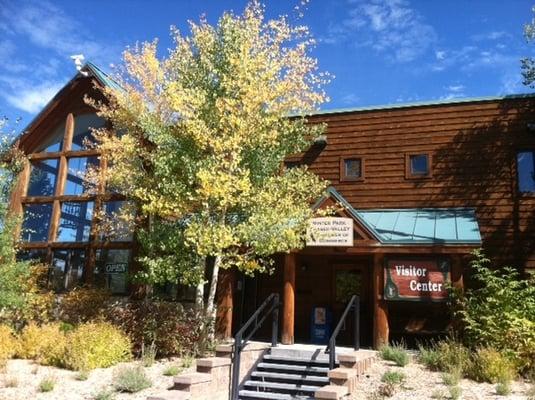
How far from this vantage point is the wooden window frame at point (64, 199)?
17516 mm

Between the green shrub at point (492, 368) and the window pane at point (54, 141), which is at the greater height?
the window pane at point (54, 141)

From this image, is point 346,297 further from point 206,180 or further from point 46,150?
point 46,150

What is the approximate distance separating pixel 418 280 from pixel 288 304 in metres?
3.30

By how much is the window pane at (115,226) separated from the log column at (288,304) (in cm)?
550

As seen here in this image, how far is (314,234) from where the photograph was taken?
13.5 meters

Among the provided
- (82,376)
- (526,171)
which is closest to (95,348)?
(82,376)

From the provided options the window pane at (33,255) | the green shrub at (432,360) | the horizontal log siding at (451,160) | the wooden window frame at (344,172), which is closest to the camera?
the green shrub at (432,360)

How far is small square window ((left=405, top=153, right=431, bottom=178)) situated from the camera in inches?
635

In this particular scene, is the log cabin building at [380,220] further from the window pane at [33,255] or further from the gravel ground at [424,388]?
the gravel ground at [424,388]

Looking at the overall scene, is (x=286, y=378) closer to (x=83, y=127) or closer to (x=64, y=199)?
(x=64, y=199)

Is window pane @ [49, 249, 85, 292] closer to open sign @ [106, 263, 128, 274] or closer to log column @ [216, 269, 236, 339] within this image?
open sign @ [106, 263, 128, 274]

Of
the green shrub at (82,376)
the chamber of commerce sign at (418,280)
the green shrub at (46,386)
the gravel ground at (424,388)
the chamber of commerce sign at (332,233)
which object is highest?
the chamber of commerce sign at (332,233)

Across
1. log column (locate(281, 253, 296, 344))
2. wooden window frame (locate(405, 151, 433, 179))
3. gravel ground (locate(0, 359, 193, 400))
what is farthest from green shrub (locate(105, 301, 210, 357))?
wooden window frame (locate(405, 151, 433, 179))

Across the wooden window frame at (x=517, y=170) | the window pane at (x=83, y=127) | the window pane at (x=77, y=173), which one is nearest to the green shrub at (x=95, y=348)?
the window pane at (x=77, y=173)
